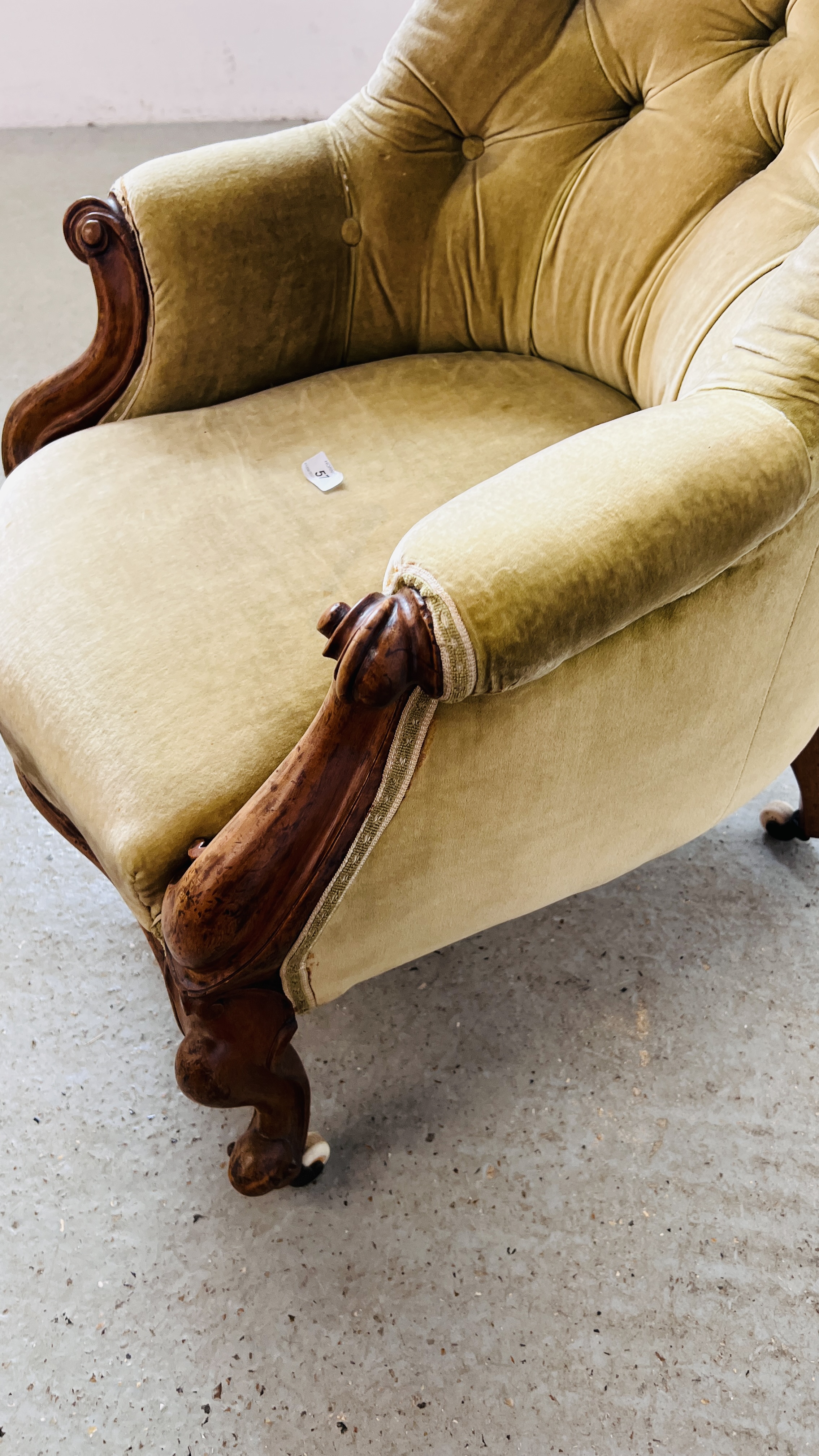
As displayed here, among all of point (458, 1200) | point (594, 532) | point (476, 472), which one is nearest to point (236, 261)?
point (476, 472)

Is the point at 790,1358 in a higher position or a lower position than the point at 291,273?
lower

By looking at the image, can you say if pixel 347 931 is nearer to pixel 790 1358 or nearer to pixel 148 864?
pixel 148 864

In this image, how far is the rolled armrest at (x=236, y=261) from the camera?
3.60ft

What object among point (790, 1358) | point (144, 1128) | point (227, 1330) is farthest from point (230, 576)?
point (790, 1358)

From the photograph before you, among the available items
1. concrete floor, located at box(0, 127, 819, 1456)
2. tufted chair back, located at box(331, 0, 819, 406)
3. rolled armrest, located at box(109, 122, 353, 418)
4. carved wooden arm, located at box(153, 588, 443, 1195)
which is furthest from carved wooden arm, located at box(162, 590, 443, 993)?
rolled armrest, located at box(109, 122, 353, 418)

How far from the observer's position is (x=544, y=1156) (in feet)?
3.43

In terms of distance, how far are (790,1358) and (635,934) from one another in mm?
444

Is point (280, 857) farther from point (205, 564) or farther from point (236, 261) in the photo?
point (236, 261)

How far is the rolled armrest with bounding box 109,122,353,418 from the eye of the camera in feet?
3.60

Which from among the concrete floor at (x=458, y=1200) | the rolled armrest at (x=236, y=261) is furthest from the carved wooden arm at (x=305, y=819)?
the rolled armrest at (x=236, y=261)

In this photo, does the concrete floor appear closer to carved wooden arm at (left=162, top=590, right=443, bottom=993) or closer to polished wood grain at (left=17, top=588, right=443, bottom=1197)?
polished wood grain at (left=17, top=588, right=443, bottom=1197)

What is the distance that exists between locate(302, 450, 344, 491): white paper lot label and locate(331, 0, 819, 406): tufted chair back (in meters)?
0.26

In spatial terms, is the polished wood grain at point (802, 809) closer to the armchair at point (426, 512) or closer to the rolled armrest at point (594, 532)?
the armchair at point (426, 512)

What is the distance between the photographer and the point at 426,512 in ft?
3.27
